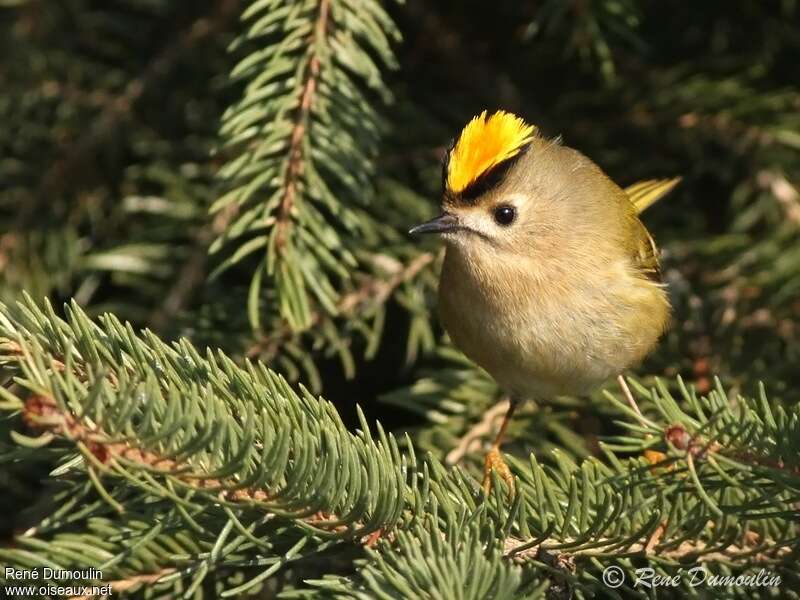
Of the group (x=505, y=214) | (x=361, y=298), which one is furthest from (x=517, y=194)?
(x=361, y=298)

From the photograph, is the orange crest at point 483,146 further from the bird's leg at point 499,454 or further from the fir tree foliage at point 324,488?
the fir tree foliage at point 324,488

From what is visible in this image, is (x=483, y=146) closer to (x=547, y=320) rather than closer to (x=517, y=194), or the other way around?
(x=517, y=194)

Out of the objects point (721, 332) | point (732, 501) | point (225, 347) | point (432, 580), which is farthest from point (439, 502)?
point (721, 332)

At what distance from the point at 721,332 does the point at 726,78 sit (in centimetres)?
64

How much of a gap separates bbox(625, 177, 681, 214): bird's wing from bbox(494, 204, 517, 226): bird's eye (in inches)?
12.4

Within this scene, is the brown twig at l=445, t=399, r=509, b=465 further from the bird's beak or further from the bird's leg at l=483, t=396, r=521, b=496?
the bird's beak

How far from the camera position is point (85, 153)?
2.29 metres

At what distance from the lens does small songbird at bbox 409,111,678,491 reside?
2070 mm

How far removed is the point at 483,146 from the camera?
207 cm

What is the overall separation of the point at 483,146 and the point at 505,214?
21 centimetres

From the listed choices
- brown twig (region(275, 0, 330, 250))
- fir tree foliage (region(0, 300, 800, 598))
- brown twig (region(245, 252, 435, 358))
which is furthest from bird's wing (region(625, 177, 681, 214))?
fir tree foliage (region(0, 300, 800, 598))

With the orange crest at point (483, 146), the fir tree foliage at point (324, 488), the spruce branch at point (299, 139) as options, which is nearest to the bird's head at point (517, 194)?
the orange crest at point (483, 146)

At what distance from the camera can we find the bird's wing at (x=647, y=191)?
92.7 inches

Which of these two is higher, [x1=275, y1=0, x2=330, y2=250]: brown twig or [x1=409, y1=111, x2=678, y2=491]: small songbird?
[x1=275, y1=0, x2=330, y2=250]: brown twig
